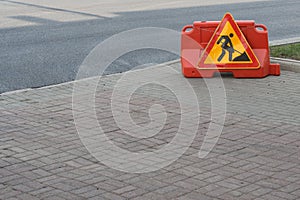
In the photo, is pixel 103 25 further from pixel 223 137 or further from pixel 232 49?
pixel 223 137

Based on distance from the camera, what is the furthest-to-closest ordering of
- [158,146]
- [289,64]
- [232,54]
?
[289,64] < [232,54] < [158,146]

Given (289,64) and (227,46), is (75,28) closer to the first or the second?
(227,46)

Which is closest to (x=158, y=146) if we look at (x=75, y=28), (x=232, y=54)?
(x=232, y=54)

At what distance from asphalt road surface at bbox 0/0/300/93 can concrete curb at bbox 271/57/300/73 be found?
2366mm

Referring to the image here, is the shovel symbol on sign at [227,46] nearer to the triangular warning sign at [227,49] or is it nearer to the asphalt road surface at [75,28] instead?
the triangular warning sign at [227,49]

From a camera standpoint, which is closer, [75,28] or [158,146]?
[158,146]

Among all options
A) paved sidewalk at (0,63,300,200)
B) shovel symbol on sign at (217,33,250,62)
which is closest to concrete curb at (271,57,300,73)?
paved sidewalk at (0,63,300,200)

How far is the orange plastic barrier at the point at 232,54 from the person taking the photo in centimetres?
1014

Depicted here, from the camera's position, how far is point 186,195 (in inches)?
226

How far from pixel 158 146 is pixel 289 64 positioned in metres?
4.20

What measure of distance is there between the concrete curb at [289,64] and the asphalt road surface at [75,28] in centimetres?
237

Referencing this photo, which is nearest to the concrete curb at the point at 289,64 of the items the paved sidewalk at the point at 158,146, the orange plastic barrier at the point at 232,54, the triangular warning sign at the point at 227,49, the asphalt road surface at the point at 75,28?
the orange plastic barrier at the point at 232,54

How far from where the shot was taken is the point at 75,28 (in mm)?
16312

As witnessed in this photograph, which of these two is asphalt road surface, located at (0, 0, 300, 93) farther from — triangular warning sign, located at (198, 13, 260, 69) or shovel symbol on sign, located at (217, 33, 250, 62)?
shovel symbol on sign, located at (217, 33, 250, 62)
